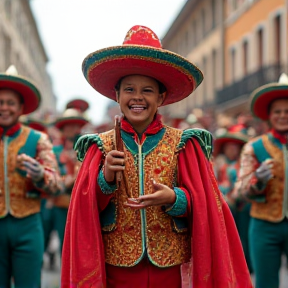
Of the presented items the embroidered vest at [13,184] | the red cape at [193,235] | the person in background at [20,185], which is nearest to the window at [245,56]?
the person in background at [20,185]

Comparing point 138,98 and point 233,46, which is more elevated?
point 233,46

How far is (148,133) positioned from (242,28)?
2388 cm

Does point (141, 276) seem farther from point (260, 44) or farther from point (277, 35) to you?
point (260, 44)

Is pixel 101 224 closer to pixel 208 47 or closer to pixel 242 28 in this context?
pixel 242 28

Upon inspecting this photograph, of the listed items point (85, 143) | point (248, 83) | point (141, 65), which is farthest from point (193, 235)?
point (248, 83)

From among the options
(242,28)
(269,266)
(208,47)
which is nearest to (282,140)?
(269,266)

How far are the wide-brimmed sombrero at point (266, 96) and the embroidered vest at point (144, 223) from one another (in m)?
2.04

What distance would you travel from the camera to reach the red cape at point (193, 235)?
3.16m

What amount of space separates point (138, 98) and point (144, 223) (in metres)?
0.72

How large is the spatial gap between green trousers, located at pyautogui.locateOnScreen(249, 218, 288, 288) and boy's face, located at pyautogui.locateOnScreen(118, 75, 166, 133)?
2168 mm

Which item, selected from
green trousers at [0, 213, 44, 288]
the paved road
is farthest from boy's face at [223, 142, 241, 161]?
green trousers at [0, 213, 44, 288]

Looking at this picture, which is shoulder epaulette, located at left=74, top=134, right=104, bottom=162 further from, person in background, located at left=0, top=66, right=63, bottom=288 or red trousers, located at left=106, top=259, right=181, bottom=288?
person in background, located at left=0, top=66, right=63, bottom=288

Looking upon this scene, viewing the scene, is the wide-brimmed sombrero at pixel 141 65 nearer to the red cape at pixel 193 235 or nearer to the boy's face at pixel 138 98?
the boy's face at pixel 138 98

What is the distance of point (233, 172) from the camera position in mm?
7797
